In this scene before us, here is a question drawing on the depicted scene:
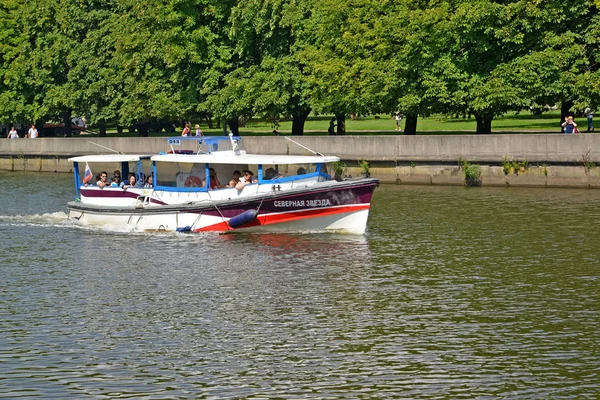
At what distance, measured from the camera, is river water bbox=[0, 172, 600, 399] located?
18.7 metres

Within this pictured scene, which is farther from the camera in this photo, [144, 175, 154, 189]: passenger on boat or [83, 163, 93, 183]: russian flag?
[83, 163, 93, 183]: russian flag

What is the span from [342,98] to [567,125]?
488 inches

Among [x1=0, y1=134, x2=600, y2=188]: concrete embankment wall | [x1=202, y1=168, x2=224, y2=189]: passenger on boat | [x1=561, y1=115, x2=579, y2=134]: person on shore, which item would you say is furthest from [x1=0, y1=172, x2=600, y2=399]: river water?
[x1=561, y1=115, x2=579, y2=134]: person on shore

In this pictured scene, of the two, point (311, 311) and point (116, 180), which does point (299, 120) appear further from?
point (311, 311)

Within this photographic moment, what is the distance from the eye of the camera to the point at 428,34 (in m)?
54.7

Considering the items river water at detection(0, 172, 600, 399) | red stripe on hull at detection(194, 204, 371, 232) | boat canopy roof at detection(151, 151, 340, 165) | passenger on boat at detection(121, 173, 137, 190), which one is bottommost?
river water at detection(0, 172, 600, 399)

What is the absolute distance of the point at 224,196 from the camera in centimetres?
3628

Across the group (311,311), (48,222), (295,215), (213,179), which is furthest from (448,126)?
(311,311)

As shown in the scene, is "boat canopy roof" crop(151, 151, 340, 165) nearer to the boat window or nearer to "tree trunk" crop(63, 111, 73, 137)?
the boat window

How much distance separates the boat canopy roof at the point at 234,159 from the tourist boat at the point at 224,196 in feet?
0.10

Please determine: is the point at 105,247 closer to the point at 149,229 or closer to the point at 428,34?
the point at 149,229

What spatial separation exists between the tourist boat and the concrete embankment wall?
4.75 ft

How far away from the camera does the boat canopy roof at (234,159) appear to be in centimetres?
3506

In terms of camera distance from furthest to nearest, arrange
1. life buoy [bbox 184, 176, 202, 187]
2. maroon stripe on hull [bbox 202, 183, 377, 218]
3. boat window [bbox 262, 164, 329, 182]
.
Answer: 1. life buoy [bbox 184, 176, 202, 187]
2. boat window [bbox 262, 164, 329, 182]
3. maroon stripe on hull [bbox 202, 183, 377, 218]
